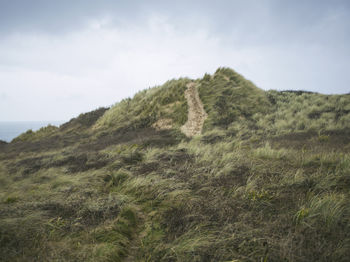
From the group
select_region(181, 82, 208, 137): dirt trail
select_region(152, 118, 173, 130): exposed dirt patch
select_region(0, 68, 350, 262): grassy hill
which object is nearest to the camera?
select_region(0, 68, 350, 262): grassy hill

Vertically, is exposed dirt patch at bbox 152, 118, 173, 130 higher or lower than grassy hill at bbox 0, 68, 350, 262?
higher

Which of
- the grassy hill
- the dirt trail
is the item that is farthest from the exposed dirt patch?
the grassy hill

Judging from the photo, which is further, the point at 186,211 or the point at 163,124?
the point at 163,124

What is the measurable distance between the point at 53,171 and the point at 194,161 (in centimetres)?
426

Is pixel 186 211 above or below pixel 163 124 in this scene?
below

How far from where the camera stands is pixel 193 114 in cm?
1365

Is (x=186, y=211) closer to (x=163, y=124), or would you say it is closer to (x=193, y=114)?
(x=163, y=124)

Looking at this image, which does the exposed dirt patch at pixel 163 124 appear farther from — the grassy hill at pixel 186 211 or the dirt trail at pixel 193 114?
the grassy hill at pixel 186 211

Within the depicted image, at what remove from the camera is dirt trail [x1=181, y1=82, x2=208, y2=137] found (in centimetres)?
1201

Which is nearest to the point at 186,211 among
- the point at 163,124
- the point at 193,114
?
the point at 163,124

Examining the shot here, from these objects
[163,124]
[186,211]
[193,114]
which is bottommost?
[186,211]

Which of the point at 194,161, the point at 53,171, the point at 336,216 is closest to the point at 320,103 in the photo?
the point at 194,161

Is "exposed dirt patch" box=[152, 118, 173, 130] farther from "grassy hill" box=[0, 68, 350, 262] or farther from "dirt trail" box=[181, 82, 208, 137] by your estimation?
"grassy hill" box=[0, 68, 350, 262]

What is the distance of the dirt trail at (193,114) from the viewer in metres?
12.0
